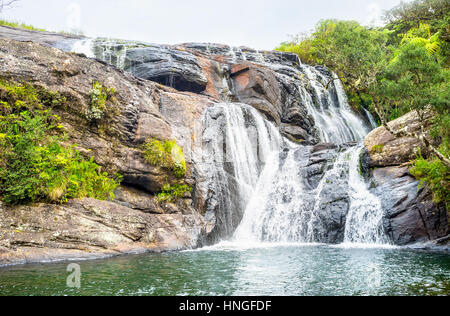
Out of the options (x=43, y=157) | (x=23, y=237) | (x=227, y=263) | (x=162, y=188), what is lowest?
(x=227, y=263)

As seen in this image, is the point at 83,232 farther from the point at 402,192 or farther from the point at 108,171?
the point at 402,192

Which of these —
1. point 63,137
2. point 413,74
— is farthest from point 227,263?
point 413,74

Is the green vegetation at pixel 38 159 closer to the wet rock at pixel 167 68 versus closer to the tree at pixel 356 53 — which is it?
the wet rock at pixel 167 68

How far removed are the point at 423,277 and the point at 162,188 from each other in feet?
32.4

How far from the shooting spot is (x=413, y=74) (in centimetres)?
1195

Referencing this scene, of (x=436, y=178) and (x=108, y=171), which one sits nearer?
(x=436, y=178)

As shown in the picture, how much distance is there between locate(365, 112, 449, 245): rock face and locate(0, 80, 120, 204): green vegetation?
11192 millimetres

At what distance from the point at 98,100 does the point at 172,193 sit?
5.11 meters

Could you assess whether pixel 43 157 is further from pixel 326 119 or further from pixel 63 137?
pixel 326 119

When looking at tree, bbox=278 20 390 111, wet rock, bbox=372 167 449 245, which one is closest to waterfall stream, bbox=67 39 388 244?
wet rock, bbox=372 167 449 245

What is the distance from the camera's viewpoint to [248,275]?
24.9ft

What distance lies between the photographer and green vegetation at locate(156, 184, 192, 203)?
542 inches

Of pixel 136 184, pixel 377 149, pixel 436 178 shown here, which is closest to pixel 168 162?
pixel 136 184

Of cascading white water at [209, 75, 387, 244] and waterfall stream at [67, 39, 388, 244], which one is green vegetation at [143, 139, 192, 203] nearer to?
waterfall stream at [67, 39, 388, 244]
